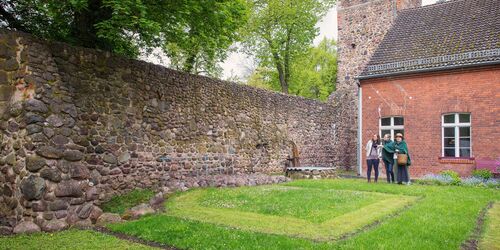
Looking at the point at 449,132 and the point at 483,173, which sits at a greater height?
the point at 449,132

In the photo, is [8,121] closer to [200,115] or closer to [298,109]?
[200,115]

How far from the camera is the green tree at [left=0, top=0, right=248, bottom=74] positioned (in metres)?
9.13

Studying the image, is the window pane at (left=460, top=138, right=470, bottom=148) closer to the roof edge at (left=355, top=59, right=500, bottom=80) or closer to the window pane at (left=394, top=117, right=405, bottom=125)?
the window pane at (left=394, top=117, right=405, bottom=125)

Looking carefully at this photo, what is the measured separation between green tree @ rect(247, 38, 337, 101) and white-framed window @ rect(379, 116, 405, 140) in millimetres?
14022

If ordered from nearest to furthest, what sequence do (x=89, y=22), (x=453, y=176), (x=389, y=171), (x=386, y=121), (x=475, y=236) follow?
(x=475, y=236) < (x=89, y=22) < (x=389, y=171) < (x=453, y=176) < (x=386, y=121)

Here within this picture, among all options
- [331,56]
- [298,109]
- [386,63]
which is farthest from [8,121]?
[331,56]

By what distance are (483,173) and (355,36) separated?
12.5 meters

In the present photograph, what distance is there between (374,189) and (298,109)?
8.41 m

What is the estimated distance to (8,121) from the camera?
26.7 feet

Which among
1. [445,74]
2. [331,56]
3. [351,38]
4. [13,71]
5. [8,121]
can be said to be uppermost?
[331,56]

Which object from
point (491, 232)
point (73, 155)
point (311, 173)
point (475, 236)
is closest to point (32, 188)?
point (73, 155)

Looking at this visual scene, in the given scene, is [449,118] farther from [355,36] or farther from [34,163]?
[34,163]

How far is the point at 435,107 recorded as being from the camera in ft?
58.7

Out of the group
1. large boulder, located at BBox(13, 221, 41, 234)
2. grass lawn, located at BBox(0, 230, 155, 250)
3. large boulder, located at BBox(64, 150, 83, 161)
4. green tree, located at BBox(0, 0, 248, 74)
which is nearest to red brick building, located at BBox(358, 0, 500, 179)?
green tree, located at BBox(0, 0, 248, 74)
